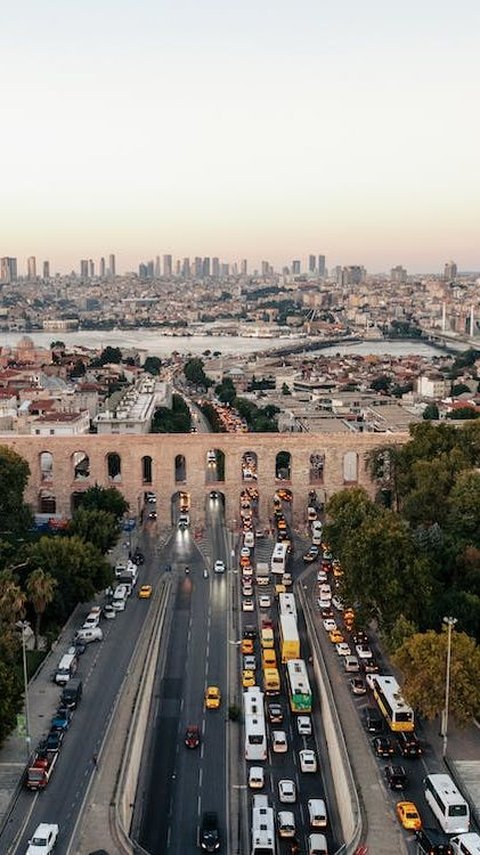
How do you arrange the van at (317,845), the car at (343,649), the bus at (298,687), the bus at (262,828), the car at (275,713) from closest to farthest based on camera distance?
the bus at (262,828) < the van at (317,845) < the car at (275,713) < the bus at (298,687) < the car at (343,649)

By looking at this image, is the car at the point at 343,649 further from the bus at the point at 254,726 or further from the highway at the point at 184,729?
the bus at the point at 254,726

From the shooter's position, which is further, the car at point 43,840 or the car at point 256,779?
the car at point 256,779

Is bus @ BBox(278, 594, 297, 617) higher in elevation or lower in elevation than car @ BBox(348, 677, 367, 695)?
higher

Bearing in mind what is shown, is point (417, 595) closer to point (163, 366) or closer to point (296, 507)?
point (296, 507)

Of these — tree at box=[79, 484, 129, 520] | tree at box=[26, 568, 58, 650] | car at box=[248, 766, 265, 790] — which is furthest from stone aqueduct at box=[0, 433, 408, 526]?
car at box=[248, 766, 265, 790]

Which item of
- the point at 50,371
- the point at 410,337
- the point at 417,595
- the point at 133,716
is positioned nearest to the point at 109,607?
the point at 133,716

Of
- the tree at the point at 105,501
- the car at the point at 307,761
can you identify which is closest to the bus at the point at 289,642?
the car at the point at 307,761

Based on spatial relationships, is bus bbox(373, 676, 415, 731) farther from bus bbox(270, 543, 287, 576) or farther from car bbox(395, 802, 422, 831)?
bus bbox(270, 543, 287, 576)
